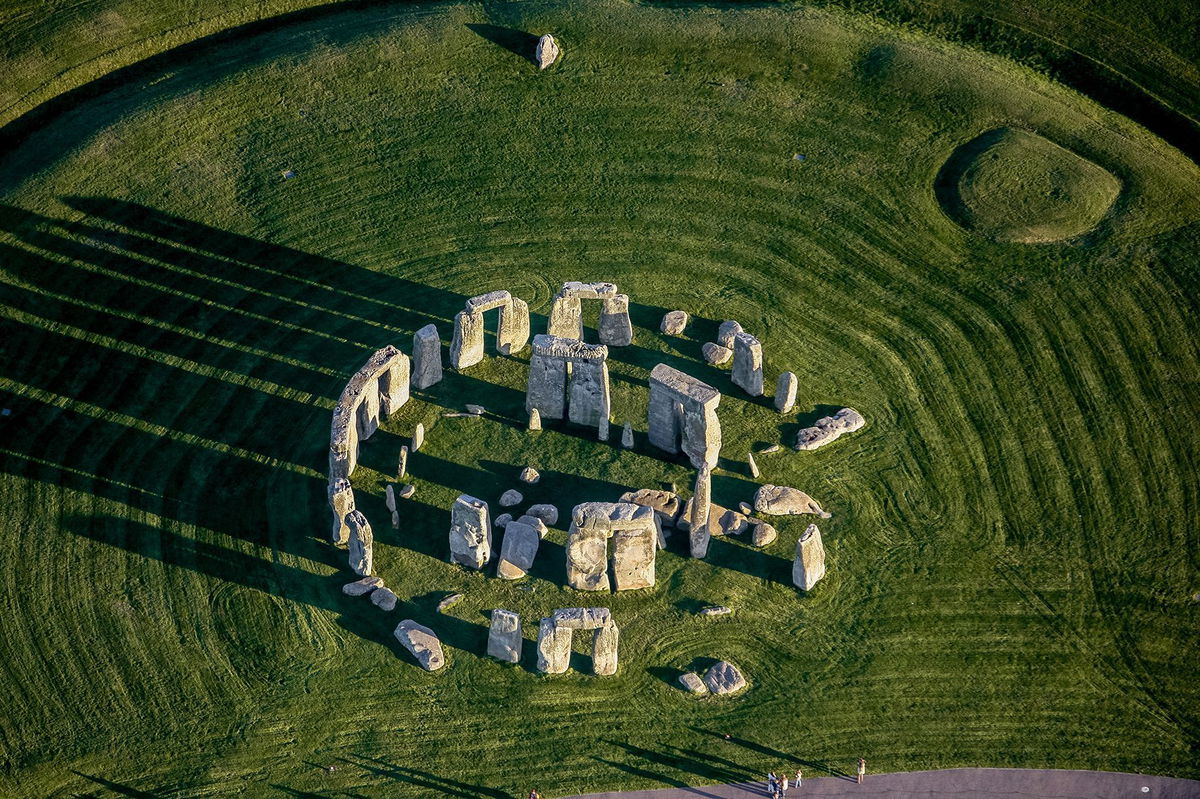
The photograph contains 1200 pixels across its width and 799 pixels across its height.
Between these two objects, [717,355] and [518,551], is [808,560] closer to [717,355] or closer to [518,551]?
[518,551]

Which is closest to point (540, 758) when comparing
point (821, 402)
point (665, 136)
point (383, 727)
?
point (383, 727)

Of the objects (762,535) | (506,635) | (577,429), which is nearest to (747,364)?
(577,429)

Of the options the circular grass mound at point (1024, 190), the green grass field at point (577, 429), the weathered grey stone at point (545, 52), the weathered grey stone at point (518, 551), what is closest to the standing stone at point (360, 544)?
the green grass field at point (577, 429)

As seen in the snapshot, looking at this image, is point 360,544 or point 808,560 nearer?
point 808,560

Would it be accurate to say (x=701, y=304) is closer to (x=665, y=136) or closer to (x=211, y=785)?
(x=665, y=136)

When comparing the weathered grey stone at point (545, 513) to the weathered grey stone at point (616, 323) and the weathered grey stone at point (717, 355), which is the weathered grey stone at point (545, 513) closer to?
the weathered grey stone at point (616, 323)

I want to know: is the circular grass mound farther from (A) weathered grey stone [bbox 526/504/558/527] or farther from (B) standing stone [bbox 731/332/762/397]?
(A) weathered grey stone [bbox 526/504/558/527]
